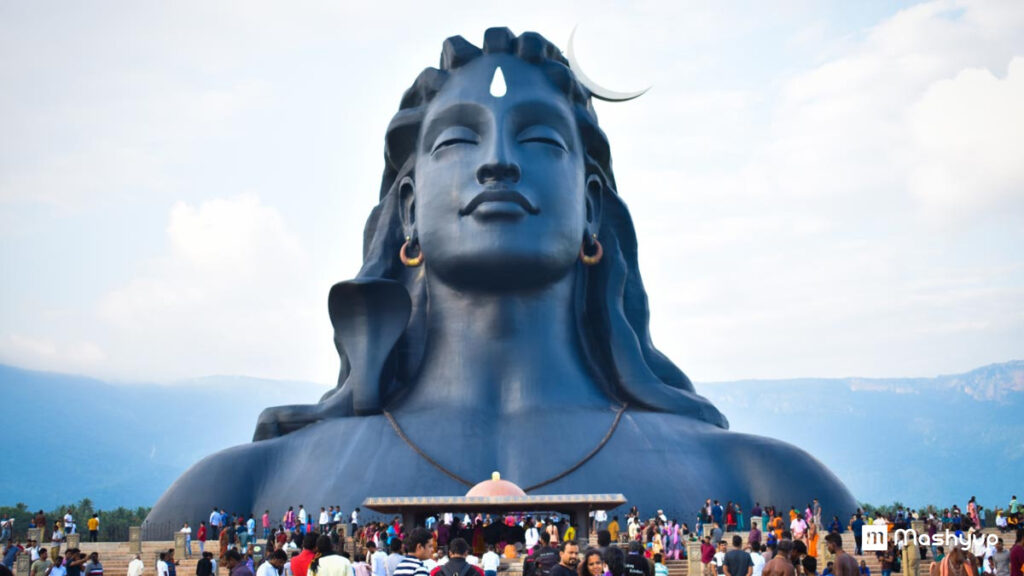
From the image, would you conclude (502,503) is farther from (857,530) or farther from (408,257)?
(408,257)

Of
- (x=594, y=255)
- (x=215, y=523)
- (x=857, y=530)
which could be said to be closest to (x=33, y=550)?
(x=215, y=523)

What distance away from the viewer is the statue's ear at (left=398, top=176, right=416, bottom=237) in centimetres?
2859

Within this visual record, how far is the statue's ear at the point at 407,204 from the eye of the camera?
28.6 meters

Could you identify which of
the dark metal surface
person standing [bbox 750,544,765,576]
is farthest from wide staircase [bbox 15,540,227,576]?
person standing [bbox 750,544,765,576]

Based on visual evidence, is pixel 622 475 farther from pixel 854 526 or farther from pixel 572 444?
pixel 854 526

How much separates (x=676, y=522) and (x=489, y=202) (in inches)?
296

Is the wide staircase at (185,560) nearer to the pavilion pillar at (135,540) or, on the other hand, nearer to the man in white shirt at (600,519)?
the pavilion pillar at (135,540)

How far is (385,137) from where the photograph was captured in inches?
1147

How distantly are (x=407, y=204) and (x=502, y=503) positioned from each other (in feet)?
33.5

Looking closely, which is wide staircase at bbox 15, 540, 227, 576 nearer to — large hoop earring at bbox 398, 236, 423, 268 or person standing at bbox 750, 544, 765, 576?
large hoop earring at bbox 398, 236, 423, 268

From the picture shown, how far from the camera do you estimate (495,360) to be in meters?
26.7

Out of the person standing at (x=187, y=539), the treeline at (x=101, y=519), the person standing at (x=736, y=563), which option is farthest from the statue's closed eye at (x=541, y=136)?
the treeline at (x=101, y=519)

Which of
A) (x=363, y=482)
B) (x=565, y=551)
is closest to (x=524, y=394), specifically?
(x=363, y=482)

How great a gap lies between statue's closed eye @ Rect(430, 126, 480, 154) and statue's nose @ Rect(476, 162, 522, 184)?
103 centimetres
